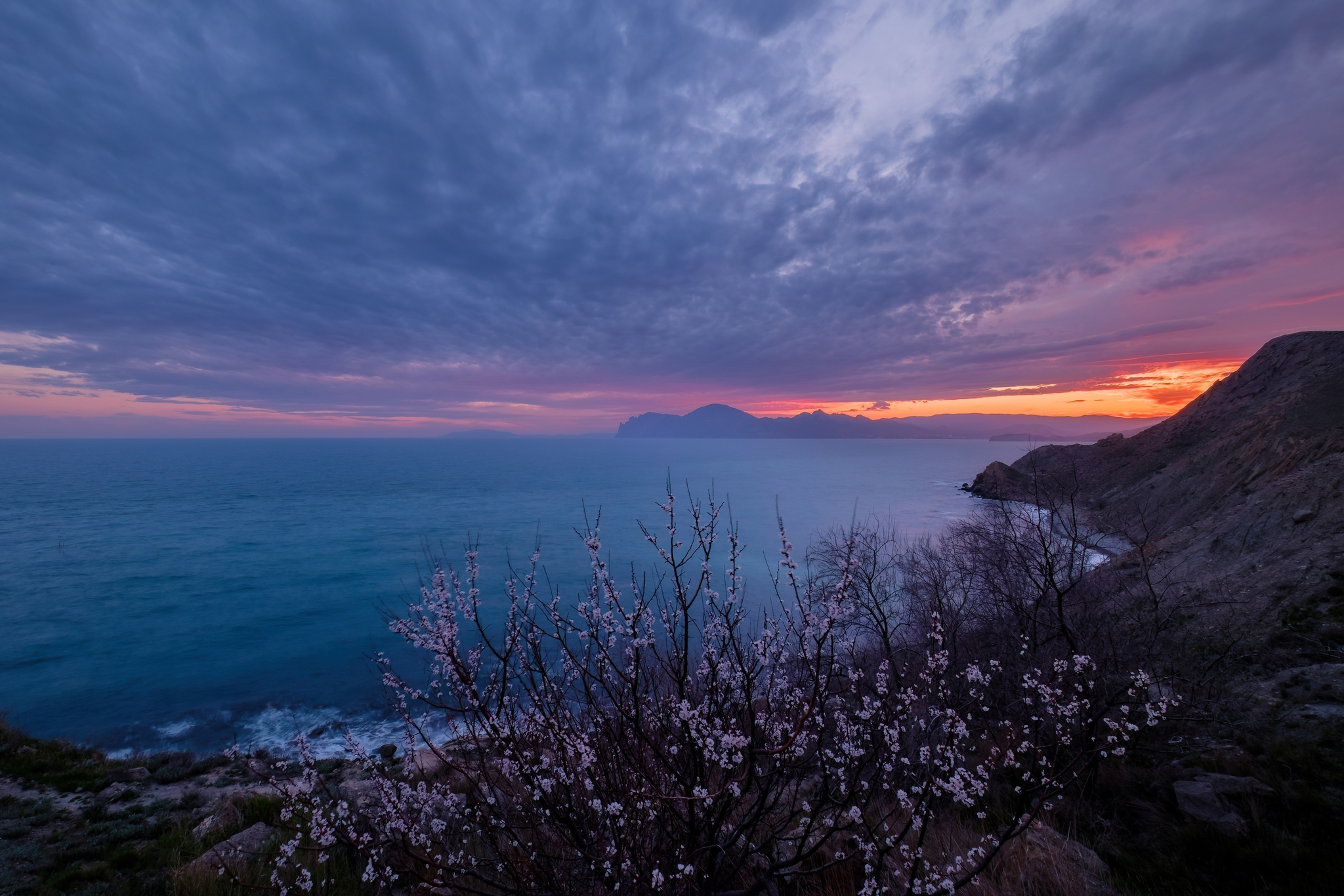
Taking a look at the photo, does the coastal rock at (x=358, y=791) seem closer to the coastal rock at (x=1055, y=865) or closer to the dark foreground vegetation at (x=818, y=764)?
the dark foreground vegetation at (x=818, y=764)

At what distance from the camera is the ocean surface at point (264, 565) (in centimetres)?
2355

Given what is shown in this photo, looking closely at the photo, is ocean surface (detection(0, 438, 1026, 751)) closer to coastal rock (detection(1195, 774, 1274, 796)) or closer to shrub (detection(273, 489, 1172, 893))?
shrub (detection(273, 489, 1172, 893))

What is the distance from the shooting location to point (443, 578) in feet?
19.0

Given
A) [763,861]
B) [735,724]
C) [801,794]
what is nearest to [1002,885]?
[763,861]

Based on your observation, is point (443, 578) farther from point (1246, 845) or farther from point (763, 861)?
point (1246, 845)

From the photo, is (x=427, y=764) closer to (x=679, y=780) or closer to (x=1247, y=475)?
(x=679, y=780)

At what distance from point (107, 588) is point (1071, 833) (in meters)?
63.2

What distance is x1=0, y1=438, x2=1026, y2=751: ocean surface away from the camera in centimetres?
2355

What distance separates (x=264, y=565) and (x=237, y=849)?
171 feet

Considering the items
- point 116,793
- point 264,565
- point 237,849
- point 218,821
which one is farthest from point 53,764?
point 264,565

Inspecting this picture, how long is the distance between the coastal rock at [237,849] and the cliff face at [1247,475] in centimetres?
1549

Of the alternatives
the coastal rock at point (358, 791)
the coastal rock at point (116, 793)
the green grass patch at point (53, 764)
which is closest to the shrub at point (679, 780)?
the coastal rock at point (358, 791)

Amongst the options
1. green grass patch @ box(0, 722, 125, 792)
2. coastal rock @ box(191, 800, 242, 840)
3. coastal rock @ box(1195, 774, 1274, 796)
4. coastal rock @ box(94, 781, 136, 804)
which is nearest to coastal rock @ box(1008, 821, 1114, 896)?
coastal rock @ box(1195, 774, 1274, 796)

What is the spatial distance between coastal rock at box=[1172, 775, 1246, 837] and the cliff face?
17.4ft
